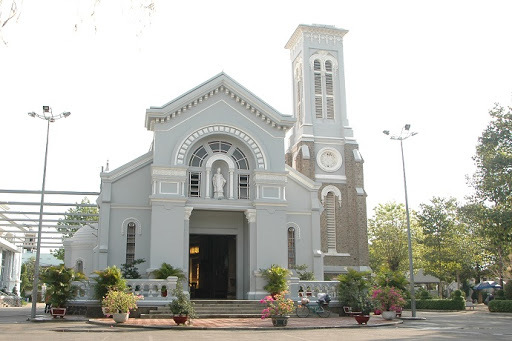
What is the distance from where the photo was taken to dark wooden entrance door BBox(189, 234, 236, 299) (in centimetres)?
3328

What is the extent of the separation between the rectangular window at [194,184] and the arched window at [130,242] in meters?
3.56

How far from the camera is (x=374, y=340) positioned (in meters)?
A: 15.9

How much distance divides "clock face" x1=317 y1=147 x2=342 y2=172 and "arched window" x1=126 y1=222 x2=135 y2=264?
17780mm

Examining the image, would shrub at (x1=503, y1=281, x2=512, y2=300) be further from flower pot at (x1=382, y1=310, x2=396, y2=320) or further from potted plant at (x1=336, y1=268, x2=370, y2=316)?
flower pot at (x1=382, y1=310, x2=396, y2=320)

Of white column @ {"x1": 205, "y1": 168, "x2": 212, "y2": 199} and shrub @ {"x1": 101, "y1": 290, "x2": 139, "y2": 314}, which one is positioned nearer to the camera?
shrub @ {"x1": 101, "y1": 290, "x2": 139, "y2": 314}

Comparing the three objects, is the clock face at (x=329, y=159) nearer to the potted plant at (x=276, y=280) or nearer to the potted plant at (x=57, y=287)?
the potted plant at (x=276, y=280)

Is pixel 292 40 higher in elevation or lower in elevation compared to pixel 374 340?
higher

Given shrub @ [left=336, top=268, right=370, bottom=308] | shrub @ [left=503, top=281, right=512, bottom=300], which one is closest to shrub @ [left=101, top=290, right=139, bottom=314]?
shrub @ [left=336, top=268, right=370, bottom=308]

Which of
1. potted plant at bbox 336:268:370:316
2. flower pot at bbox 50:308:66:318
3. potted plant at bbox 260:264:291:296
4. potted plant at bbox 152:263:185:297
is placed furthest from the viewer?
potted plant at bbox 260:264:291:296

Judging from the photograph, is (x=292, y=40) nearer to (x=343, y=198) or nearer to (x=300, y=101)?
(x=300, y=101)

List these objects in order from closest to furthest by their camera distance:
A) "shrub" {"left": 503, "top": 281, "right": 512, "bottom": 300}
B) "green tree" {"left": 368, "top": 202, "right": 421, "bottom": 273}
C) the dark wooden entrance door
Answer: the dark wooden entrance door
"shrub" {"left": 503, "top": 281, "right": 512, "bottom": 300}
"green tree" {"left": 368, "top": 202, "right": 421, "bottom": 273}

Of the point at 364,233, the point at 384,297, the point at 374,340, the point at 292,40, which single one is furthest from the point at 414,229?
the point at 374,340

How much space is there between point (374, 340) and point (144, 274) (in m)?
15.6

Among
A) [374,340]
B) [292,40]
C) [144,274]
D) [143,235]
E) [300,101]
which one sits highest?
[292,40]
